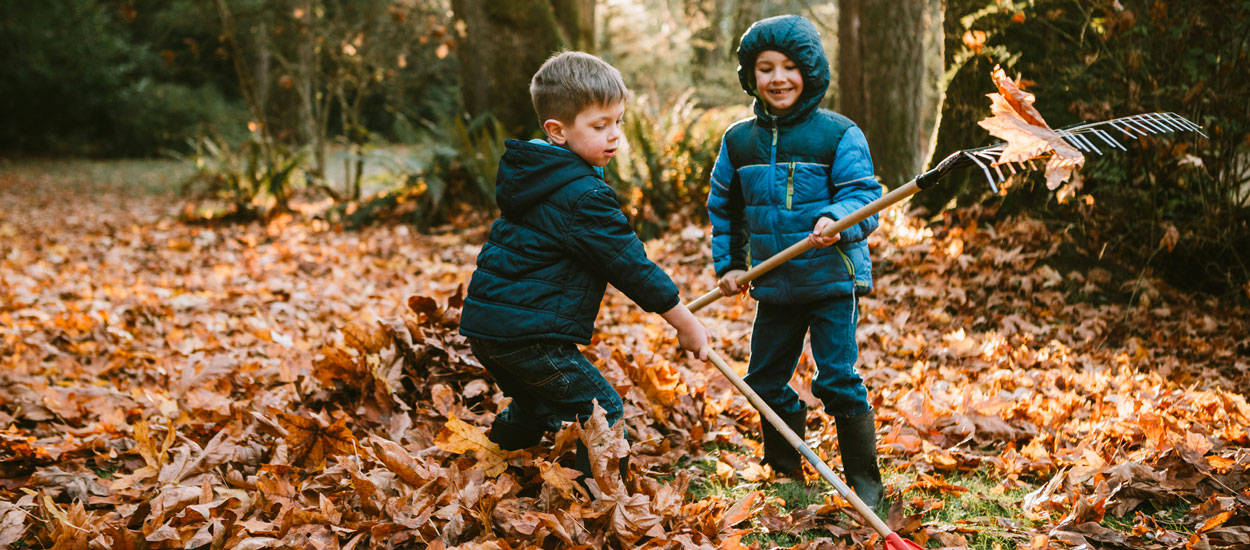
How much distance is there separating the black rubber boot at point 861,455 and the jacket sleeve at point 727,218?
2.29 ft

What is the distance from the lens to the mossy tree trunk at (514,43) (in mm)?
9523

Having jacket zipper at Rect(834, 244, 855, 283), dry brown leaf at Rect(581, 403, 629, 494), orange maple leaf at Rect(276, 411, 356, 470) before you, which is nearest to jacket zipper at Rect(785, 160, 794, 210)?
jacket zipper at Rect(834, 244, 855, 283)

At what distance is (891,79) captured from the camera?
6664mm

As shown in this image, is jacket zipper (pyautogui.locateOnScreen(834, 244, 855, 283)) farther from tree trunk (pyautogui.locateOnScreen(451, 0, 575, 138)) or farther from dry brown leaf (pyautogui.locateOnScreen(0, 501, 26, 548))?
tree trunk (pyautogui.locateOnScreen(451, 0, 575, 138))

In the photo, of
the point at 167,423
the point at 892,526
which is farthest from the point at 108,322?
the point at 892,526

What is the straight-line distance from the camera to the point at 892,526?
2.64m

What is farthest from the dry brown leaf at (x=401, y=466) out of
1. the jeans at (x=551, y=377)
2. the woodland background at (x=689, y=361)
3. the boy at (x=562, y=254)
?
the boy at (x=562, y=254)

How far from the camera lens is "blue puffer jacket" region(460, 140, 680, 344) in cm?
242

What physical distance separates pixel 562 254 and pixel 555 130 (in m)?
0.39

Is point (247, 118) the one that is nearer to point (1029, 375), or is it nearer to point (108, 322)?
point (108, 322)

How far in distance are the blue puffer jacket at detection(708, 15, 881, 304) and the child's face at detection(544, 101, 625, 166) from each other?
610 mm

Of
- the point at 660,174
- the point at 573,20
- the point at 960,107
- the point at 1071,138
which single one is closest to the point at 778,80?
the point at 1071,138

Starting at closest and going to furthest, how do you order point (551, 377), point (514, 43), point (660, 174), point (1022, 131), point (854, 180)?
point (1022, 131)
point (551, 377)
point (854, 180)
point (660, 174)
point (514, 43)

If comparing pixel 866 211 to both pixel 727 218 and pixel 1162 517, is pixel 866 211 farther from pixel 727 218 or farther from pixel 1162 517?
pixel 1162 517
